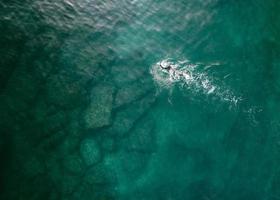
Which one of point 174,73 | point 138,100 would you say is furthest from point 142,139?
point 174,73

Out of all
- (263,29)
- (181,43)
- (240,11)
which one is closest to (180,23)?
(181,43)

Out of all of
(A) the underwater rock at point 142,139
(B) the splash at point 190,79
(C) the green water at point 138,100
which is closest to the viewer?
(C) the green water at point 138,100

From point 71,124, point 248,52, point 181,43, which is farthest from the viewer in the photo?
point 248,52

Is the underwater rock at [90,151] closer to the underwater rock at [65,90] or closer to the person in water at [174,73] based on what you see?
the underwater rock at [65,90]

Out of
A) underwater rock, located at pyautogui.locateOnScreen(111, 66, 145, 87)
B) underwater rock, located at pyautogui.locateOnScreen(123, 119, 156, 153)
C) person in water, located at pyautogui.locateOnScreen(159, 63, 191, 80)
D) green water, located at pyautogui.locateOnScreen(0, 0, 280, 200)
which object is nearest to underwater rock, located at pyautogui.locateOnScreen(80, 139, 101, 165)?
green water, located at pyautogui.locateOnScreen(0, 0, 280, 200)

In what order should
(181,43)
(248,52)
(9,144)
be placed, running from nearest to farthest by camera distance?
(9,144)
(181,43)
(248,52)

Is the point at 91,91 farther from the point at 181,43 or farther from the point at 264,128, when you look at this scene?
the point at 264,128

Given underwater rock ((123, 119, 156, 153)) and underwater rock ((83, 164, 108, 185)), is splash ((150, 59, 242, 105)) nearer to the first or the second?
underwater rock ((123, 119, 156, 153))

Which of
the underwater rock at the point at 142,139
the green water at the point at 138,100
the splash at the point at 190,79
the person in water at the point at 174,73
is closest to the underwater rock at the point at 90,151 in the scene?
the green water at the point at 138,100
